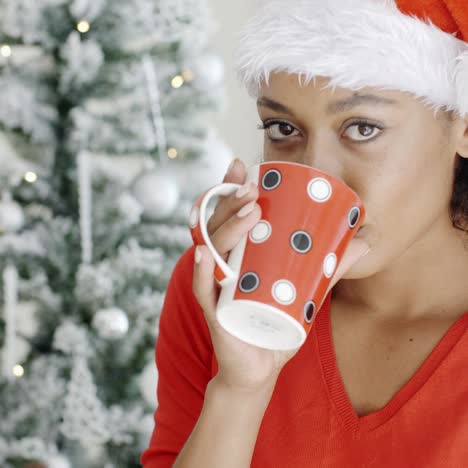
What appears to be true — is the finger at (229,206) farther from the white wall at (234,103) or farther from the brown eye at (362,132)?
the white wall at (234,103)

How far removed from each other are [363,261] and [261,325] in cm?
21

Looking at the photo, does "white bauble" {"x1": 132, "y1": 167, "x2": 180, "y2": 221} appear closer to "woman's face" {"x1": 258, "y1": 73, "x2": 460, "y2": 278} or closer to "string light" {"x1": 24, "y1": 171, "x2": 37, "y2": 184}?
"string light" {"x1": 24, "y1": 171, "x2": 37, "y2": 184}

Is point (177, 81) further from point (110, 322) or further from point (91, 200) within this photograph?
point (110, 322)

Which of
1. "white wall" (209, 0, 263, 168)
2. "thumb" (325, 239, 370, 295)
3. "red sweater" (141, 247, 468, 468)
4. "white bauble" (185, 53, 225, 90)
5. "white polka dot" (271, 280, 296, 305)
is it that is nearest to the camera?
"white polka dot" (271, 280, 296, 305)

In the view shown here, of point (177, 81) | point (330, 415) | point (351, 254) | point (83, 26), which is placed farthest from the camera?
point (177, 81)

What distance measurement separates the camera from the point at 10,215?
2.00m

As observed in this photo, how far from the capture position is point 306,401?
104cm

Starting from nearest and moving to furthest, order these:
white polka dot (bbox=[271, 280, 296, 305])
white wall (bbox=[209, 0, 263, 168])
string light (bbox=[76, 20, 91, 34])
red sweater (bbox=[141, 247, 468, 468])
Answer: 1. white polka dot (bbox=[271, 280, 296, 305])
2. red sweater (bbox=[141, 247, 468, 468])
3. string light (bbox=[76, 20, 91, 34])
4. white wall (bbox=[209, 0, 263, 168])

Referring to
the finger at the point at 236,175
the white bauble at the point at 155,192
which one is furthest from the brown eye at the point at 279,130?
the white bauble at the point at 155,192

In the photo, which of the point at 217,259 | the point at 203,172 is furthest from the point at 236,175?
the point at 203,172

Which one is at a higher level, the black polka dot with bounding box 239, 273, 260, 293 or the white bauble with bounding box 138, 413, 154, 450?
the black polka dot with bounding box 239, 273, 260, 293

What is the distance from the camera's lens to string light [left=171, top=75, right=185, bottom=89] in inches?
81.8

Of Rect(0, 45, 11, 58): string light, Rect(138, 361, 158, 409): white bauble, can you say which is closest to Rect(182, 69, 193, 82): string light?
Rect(0, 45, 11, 58): string light

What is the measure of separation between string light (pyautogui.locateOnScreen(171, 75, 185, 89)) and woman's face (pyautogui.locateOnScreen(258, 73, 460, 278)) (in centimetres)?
116
